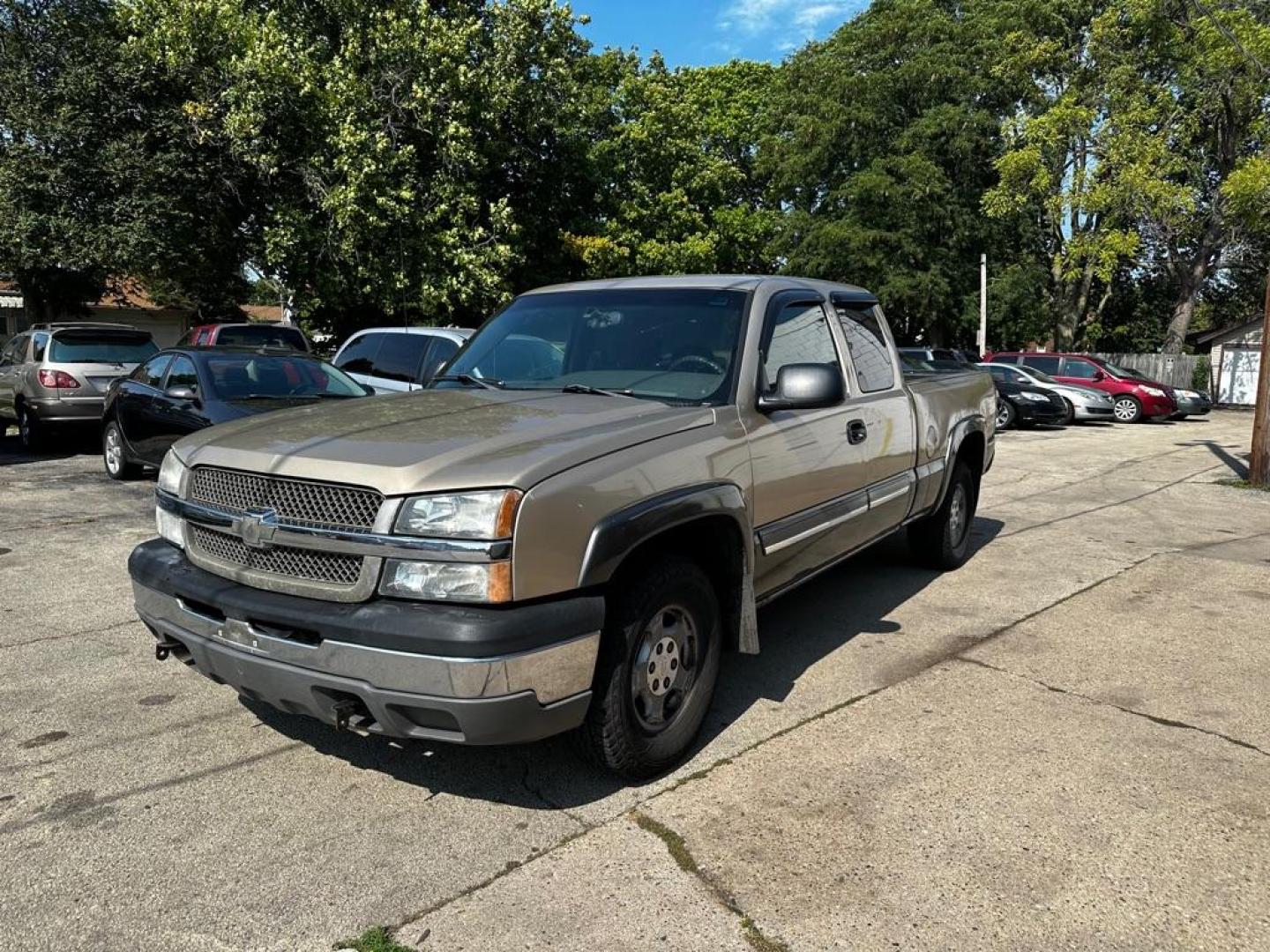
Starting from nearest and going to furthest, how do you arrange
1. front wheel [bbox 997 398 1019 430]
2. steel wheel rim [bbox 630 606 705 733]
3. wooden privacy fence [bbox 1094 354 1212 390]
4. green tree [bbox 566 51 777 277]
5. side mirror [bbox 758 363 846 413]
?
steel wheel rim [bbox 630 606 705 733], side mirror [bbox 758 363 846 413], front wheel [bbox 997 398 1019 430], green tree [bbox 566 51 777 277], wooden privacy fence [bbox 1094 354 1212 390]

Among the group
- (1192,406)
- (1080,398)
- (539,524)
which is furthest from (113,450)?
(1192,406)

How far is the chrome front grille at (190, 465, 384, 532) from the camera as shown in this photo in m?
2.83

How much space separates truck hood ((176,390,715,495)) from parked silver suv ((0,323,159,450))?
9.24 metres

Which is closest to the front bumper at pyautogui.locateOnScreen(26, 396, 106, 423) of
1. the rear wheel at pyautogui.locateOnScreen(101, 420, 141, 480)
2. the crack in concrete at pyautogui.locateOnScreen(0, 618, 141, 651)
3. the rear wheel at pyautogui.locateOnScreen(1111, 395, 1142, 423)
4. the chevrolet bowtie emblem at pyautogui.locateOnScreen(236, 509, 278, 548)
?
the rear wheel at pyautogui.locateOnScreen(101, 420, 141, 480)

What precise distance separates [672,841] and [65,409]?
36.5ft

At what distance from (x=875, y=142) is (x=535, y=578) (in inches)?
1320

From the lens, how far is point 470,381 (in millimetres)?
4285

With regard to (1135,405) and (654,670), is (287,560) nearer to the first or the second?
(654,670)

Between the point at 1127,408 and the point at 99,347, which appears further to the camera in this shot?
the point at 1127,408

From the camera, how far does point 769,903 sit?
2645mm

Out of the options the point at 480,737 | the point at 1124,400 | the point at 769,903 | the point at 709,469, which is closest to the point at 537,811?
the point at 480,737

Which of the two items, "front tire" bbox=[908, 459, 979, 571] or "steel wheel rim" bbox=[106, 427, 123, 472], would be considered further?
"steel wheel rim" bbox=[106, 427, 123, 472]

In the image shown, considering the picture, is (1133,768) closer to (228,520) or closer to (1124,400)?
(228,520)

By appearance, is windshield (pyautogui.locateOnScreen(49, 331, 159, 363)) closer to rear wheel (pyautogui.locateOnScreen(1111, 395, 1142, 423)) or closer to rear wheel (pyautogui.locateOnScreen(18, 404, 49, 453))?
rear wheel (pyautogui.locateOnScreen(18, 404, 49, 453))
